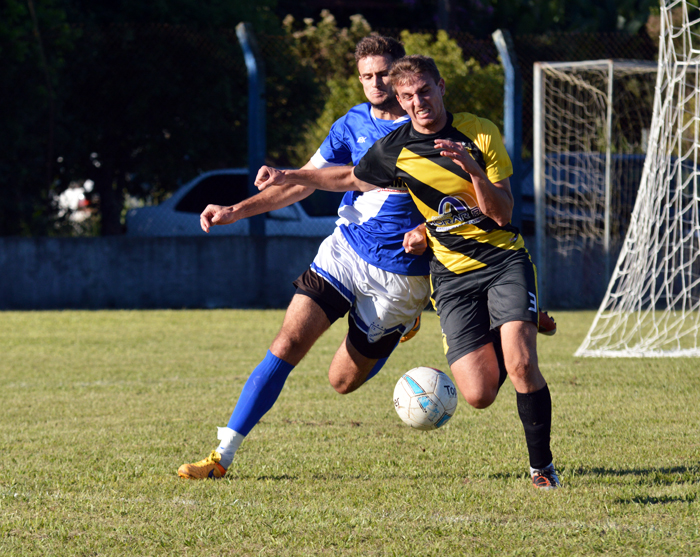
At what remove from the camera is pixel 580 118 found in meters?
13.9

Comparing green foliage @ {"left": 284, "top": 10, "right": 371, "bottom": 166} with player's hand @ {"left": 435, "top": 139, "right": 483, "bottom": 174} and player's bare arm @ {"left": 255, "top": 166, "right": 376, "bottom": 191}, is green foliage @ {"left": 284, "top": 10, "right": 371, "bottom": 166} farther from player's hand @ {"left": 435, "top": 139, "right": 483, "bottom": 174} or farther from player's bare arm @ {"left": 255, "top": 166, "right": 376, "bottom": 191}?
player's hand @ {"left": 435, "top": 139, "right": 483, "bottom": 174}

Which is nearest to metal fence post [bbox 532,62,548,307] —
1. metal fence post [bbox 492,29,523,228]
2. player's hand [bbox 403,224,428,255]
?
metal fence post [bbox 492,29,523,228]

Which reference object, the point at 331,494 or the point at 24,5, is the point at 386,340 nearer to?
the point at 331,494

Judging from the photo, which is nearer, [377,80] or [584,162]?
[377,80]

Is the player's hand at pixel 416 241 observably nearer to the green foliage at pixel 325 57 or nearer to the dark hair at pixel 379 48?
the dark hair at pixel 379 48

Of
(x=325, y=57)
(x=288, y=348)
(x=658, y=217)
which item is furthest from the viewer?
(x=325, y=57)

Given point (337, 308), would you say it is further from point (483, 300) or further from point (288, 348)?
point (483, 300)

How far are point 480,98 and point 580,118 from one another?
1.54 m

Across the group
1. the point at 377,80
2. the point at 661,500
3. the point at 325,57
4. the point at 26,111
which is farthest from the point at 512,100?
the point at 661,500

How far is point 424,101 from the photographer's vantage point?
13.8 feet

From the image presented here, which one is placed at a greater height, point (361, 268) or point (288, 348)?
point (361, 268)

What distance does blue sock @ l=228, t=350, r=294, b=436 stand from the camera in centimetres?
445

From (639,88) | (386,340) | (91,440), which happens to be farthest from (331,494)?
(639,88)

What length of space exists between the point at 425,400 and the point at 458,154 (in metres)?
1.30
